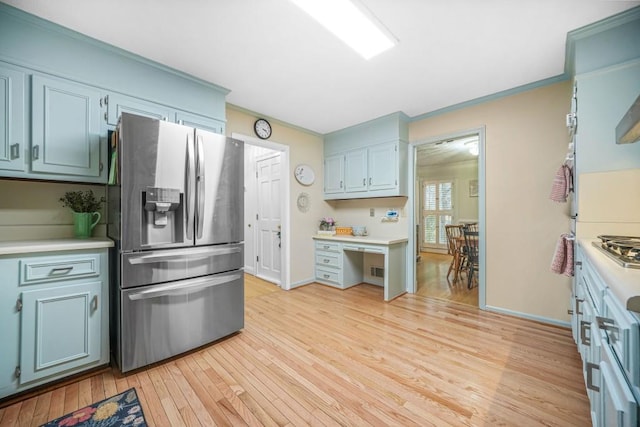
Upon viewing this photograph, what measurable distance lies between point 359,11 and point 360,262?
11.0 ft

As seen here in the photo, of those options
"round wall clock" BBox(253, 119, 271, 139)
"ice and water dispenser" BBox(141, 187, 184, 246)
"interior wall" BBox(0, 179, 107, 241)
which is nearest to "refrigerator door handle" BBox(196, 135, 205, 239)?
"ice and water dispenser" BBox(141, 187, 184, 246)

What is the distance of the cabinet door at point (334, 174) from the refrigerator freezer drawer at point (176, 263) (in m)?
2.23

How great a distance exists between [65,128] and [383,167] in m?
3.31

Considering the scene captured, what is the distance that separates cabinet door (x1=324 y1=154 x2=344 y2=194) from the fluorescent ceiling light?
2.10m

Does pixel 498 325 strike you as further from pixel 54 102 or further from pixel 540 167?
pixel 54 102

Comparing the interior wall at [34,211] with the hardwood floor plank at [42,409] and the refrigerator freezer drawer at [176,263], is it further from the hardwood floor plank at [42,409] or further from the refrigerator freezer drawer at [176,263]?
the hardwood floor plank at [42,409]

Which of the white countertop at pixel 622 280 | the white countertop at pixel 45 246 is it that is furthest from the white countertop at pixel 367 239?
the white countertop at pixel 45 246

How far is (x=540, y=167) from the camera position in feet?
8.68

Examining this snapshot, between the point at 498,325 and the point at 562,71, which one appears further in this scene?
the point at 498,325

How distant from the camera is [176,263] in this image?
1972mm

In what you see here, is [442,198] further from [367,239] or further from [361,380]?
[361,380]

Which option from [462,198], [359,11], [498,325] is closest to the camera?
[359,11]

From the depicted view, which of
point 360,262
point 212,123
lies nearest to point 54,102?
point 212,123

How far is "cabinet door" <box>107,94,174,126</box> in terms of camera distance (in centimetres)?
Result: 204
